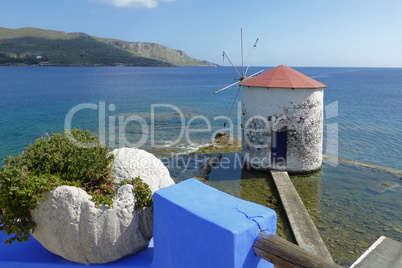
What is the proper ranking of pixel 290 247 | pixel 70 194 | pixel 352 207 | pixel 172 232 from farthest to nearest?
pixel 352 207 → pixel 70 194 → pixel 172 232 → pixel 290 247

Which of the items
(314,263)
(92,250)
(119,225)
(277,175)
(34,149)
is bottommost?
(277,175)

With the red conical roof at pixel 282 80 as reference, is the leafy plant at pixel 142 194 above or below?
below

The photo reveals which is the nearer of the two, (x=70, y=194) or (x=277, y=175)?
(x=70, y=194)

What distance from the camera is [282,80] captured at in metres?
14.9

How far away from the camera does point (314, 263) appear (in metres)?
3.39

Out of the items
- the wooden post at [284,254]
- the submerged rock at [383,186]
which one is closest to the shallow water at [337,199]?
the submerged rock at [383,186]

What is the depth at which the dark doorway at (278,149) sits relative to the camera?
50.9ft

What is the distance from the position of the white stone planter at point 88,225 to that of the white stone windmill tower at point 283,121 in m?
10.4

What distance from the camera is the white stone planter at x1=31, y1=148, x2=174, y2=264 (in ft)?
17.6

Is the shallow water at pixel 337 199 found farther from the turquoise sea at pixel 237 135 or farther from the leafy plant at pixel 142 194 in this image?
the leafy plant at pixel 142 194

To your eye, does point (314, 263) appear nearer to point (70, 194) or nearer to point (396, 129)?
point (70, 194)

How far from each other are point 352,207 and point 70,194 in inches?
459

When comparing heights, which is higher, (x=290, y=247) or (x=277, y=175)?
(x=290, y=247)

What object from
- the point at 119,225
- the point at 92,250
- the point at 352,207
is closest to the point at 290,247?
the point at 119,225
